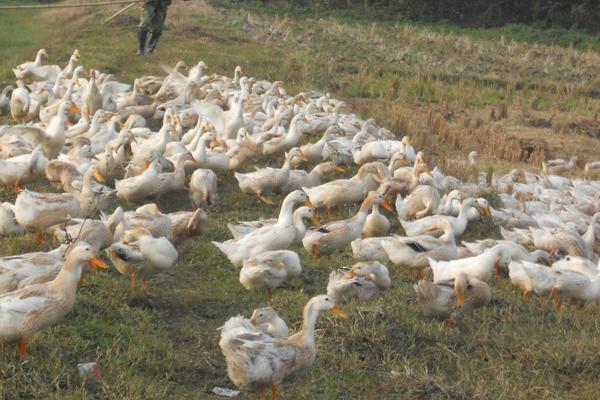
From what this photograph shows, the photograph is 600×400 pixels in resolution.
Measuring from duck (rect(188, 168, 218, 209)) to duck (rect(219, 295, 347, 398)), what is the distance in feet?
15.4

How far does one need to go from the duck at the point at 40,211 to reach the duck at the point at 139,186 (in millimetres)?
1598

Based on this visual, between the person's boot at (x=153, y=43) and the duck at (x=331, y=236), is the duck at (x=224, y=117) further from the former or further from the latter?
the person's boot at (x=153, y=43)

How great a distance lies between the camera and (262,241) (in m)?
8.50

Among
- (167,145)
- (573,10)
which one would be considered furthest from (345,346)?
(573,10)

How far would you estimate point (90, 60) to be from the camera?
19.9 meters

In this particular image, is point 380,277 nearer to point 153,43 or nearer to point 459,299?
point 459,299

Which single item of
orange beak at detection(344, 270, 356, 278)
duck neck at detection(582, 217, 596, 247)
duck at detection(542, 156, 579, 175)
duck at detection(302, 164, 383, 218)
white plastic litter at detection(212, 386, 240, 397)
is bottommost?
duck at detection(542, 156, 579, 175)

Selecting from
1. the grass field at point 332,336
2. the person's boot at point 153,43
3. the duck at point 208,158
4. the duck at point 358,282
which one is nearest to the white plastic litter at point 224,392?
the grass field at point 332,336

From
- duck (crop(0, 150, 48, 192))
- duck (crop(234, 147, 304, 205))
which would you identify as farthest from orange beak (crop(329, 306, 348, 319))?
duck (crop(0, 150, 48, 192))

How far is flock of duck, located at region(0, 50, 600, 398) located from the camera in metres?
6.43

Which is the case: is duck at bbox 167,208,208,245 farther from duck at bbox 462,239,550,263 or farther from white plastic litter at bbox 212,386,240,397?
white plastic litter at bbox 212,386,240,397

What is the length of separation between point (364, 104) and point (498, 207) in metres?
7.00

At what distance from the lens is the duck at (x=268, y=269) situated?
303 inches

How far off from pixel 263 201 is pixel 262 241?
2.57 metres
